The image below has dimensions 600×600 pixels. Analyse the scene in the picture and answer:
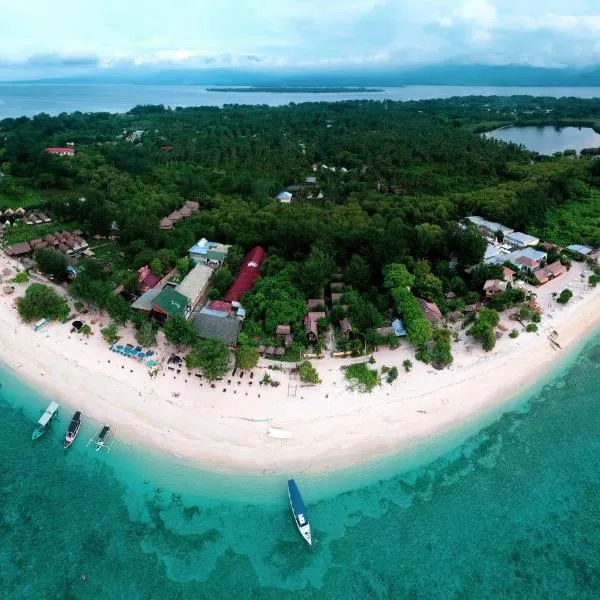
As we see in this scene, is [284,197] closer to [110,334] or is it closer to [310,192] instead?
[310,192]

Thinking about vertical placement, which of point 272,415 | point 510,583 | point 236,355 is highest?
point 236,355

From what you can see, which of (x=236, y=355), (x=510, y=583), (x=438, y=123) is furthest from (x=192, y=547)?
(x=438, y=123)

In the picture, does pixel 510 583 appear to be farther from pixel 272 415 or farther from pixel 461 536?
pixel 272 415

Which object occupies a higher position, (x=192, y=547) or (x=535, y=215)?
(x=535, y=215)

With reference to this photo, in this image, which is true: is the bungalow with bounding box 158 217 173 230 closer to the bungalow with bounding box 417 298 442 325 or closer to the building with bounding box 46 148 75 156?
the bungalow with bounding box 417 298 442 325

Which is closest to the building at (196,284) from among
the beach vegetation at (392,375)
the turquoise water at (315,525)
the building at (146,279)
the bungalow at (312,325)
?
the building at (146,279)

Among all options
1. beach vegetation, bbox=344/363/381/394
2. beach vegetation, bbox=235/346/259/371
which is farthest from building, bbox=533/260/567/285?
beach vegetation, bbox=235/346/259/371
